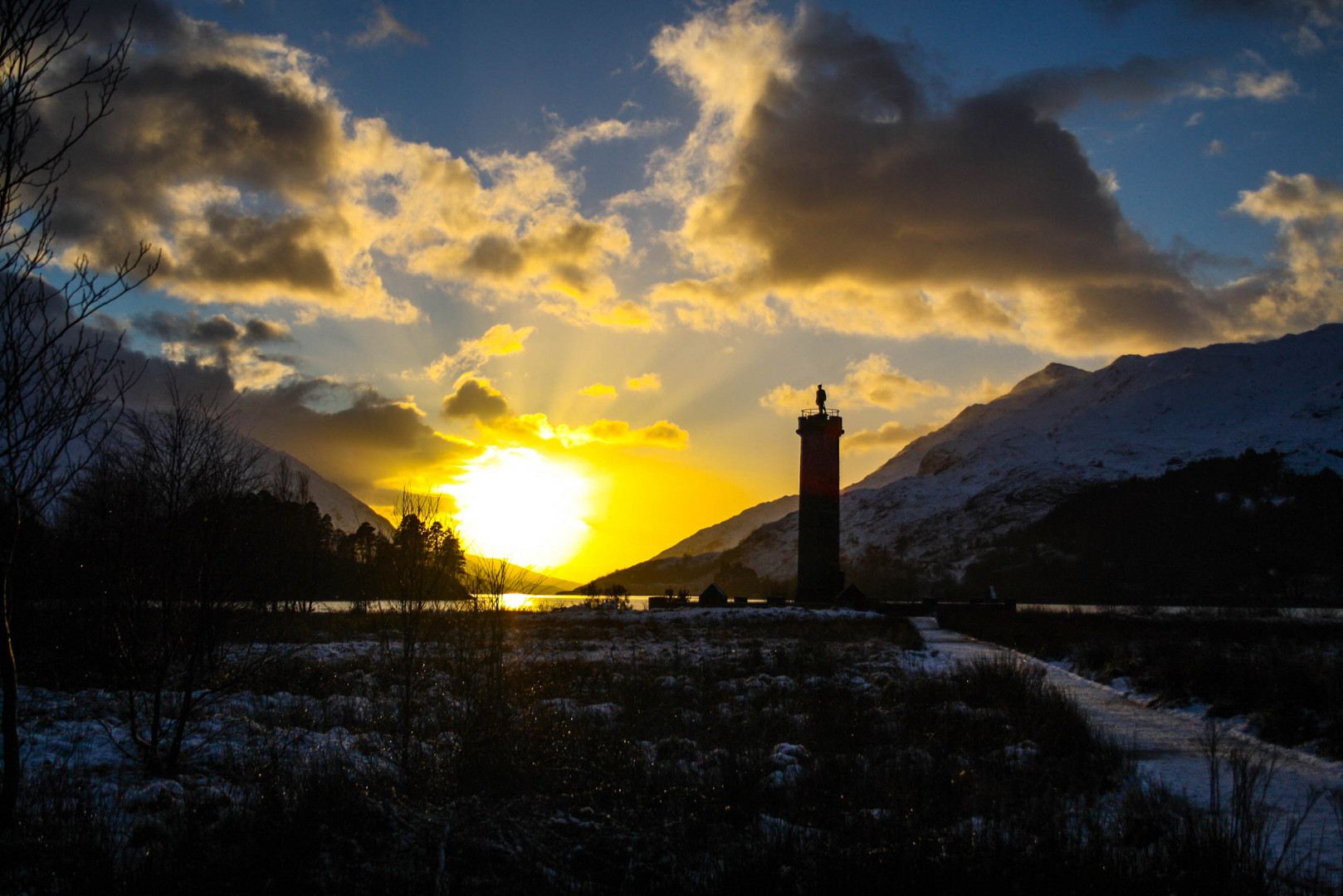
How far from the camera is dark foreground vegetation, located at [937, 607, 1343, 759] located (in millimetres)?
11062

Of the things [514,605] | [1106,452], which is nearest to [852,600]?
[514,605]

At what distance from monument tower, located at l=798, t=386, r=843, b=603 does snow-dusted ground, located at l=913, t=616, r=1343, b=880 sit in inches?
1478

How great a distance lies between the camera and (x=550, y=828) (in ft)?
22.3

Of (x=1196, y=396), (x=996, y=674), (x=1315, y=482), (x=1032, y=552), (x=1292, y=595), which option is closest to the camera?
(x=996, y=674)

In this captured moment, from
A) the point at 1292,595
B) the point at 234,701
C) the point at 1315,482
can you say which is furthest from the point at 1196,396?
the point at 234,701

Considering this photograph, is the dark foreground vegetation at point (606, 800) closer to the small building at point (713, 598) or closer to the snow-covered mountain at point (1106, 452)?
the small building at point (713, 598)

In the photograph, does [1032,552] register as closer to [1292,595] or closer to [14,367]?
[1292,595]

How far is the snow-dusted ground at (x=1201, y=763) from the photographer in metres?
6.42

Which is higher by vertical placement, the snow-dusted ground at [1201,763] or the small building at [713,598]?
the snow-dusted ground at [1201,763]

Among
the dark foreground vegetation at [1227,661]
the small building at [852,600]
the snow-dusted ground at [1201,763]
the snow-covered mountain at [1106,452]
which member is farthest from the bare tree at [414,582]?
the snow-covered mountain at [1106,452]

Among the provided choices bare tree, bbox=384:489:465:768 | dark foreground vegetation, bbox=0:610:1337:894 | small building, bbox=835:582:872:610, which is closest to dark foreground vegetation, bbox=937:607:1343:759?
dark foreground vegetation, bbox=0:610:1337:894

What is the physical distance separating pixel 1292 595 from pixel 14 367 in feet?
310

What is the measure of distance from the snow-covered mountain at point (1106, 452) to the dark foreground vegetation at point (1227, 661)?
95.3m

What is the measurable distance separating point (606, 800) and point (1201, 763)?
758 cm
